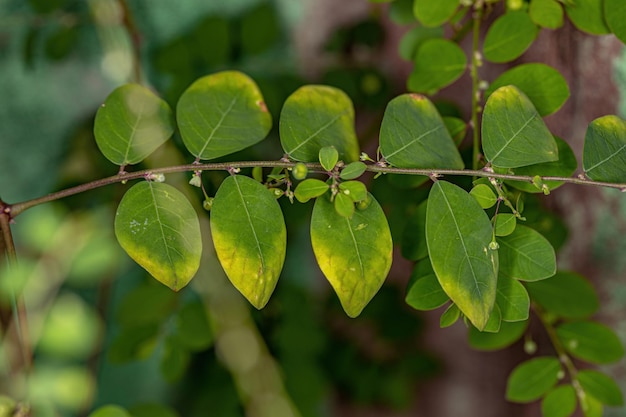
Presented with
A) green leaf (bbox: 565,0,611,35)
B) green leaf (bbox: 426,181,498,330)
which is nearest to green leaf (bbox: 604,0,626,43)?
green leaf (bbox: 565,0,611,35)

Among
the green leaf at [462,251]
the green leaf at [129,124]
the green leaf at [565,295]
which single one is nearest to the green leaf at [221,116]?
the green leaf at [129,124]

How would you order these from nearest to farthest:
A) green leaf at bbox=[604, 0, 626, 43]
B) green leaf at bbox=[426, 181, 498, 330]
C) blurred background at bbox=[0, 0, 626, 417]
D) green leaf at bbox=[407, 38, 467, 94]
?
green leaf at bbox=[426, 181, 498, 330], green leaf at bbox=[604, 0, 626, 43], green leaf at bbox=[407, 38, 467, 94], blurred background at bbox=[0, 0, 626, 417]

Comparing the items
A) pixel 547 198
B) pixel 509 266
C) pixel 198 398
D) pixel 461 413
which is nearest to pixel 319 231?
pixel 509 266

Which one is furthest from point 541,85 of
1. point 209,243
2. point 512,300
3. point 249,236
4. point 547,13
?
point 209,243

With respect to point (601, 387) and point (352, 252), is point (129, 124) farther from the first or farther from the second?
point (601, 387)

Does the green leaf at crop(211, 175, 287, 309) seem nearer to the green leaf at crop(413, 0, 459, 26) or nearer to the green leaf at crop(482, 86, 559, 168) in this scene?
the green leaf at crop(482, 86, 559, 168)

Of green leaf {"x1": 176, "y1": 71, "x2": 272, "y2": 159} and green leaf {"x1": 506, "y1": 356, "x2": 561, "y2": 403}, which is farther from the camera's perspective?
green leaf {"x1": 506, "y1": 356, "x2": 561, "y2": 403}

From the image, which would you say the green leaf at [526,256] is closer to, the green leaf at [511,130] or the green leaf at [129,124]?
the green leaf at [511,130]

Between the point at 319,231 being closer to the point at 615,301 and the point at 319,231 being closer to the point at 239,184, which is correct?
the point at 239,184
